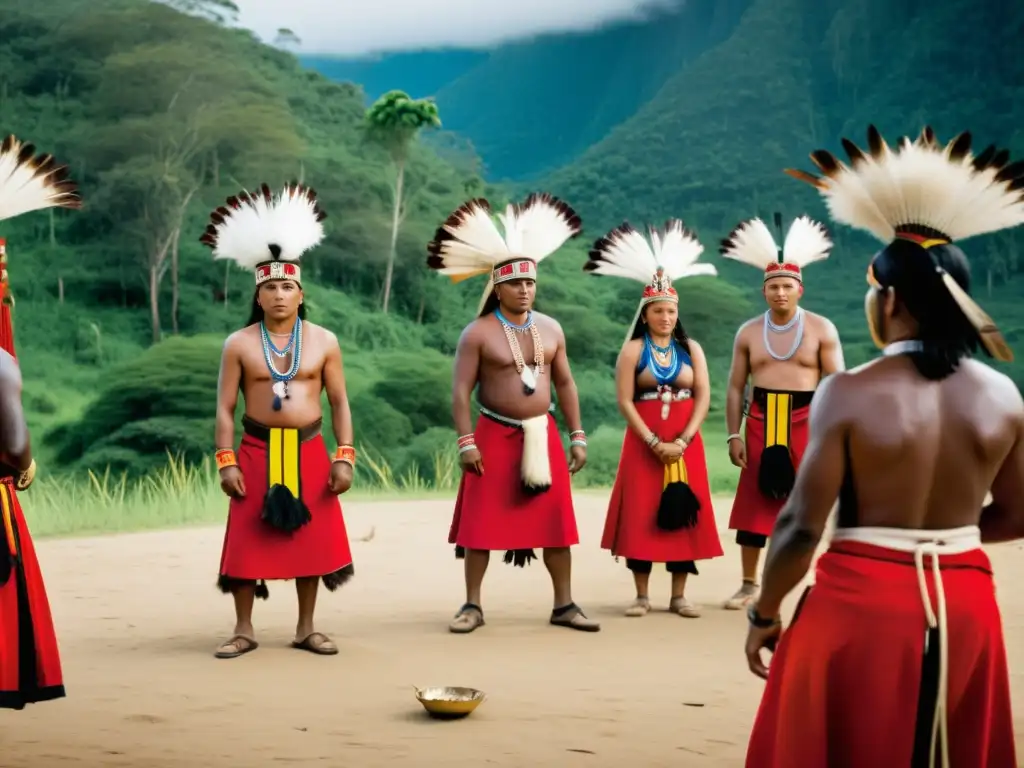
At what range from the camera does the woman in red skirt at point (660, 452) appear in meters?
6.18

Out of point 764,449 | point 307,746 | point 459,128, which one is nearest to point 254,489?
point 307,746

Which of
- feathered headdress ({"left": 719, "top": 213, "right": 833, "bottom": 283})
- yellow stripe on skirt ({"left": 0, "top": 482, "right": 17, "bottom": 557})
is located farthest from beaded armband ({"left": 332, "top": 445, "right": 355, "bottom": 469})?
feathered headdress ({"left": 719, "top": 213, "right": 833, "bottom": 283})

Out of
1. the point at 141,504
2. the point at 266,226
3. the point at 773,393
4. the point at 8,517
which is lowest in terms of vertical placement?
the point at 141,504

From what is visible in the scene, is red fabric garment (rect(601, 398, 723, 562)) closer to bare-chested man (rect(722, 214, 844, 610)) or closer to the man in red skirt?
bare-chested man (rect(722, 214, 844, 610))

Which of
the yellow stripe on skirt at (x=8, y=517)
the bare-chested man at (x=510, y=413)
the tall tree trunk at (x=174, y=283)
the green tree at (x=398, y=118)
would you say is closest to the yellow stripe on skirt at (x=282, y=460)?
the bare-chested man at (x=510, y=413)

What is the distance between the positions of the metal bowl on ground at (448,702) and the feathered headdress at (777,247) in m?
2.87

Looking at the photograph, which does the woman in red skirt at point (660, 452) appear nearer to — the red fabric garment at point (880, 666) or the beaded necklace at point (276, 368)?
the beaded necklace at point (276, 368)

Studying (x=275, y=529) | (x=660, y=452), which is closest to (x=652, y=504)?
(x=660, y=452)

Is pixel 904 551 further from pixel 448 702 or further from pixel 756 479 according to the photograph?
A: pixel 756 479

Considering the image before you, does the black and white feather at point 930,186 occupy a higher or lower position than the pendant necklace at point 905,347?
higher

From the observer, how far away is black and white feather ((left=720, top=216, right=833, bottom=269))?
653cm

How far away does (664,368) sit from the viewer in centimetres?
621

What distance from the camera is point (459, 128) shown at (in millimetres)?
40312

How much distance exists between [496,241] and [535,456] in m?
0.95
